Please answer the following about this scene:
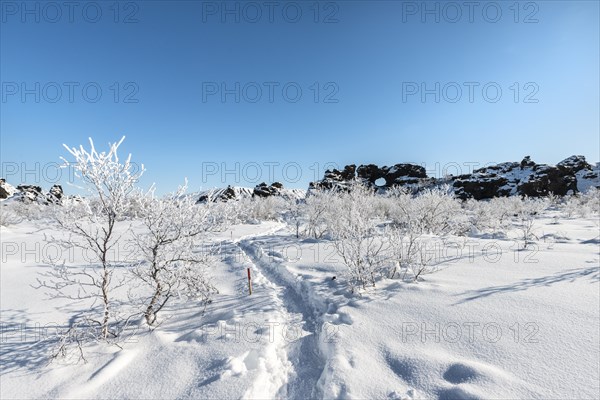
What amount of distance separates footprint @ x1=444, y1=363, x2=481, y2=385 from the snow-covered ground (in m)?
0.02

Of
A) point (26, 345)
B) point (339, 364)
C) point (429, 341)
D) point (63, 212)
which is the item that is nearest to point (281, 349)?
point (339, 364)

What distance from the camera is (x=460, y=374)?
3436 mm

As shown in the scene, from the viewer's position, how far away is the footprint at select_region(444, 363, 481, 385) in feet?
10.9

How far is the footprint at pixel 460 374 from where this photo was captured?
3.33m

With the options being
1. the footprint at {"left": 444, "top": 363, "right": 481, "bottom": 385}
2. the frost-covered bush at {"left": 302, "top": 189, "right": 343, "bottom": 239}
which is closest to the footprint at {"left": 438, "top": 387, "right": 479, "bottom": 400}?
the footprint at {"left": 444, "top": 363, "right": 481, "bottom": 385}

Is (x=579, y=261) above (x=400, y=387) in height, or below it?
above

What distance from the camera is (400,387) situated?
3.38 metres

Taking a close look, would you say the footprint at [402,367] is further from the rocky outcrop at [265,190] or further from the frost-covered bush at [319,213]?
the rocky outcrop at [265,190]

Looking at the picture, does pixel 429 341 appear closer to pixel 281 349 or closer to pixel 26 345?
pixel 281 349

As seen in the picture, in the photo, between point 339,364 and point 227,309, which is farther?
point 227,309

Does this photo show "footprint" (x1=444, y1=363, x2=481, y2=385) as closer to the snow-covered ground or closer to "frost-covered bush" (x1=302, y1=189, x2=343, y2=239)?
the snow-covered ground

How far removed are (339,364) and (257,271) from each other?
6470mm

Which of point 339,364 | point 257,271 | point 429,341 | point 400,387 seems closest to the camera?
point 400,387

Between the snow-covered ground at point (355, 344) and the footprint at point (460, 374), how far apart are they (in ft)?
0.06
